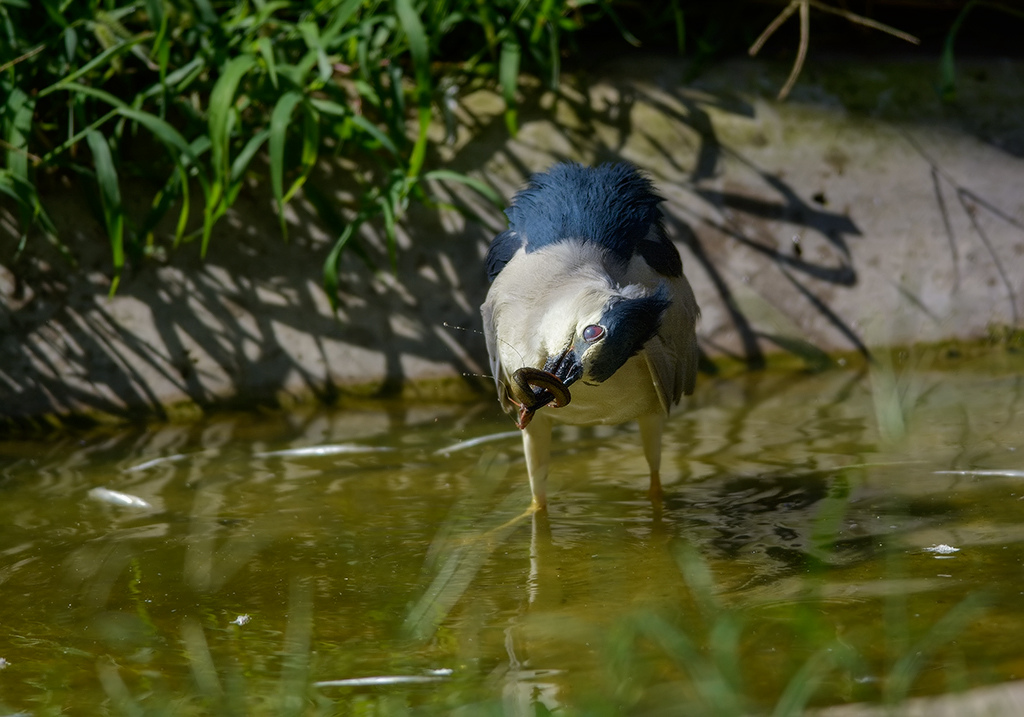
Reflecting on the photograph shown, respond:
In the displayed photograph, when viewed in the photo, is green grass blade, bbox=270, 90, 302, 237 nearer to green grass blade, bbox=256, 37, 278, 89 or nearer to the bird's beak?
green grass blade, bbox=256, 37, 278, 89

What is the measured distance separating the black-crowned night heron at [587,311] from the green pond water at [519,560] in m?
0.33

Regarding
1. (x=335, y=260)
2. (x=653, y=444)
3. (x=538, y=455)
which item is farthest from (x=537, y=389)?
(x=335, y=260)

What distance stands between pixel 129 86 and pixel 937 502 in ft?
11.4

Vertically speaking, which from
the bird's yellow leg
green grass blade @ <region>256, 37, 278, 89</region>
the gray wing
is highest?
green grass blade @ <region>256, 37, 278, 89</region>

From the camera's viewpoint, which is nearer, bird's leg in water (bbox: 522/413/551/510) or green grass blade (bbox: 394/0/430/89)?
bird's leg in water (bbox: 522/413/551/510)

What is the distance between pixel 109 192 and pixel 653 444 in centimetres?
223

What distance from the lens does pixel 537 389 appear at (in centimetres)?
278

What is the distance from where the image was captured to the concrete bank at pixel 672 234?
4578mm

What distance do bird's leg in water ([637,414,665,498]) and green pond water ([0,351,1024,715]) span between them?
8 cm

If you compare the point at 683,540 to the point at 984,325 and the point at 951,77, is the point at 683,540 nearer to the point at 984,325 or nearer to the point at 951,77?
the point at 984,325

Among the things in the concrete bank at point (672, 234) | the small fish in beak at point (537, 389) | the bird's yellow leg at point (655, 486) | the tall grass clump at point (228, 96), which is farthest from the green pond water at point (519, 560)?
the tall grass clump at point (228, 96)

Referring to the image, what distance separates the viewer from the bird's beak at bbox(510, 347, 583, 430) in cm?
270

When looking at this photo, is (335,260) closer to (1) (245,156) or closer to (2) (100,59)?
(1) (245,156)

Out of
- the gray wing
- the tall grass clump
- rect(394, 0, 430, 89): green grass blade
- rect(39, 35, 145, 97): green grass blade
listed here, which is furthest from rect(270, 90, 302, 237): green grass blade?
the gray wing
